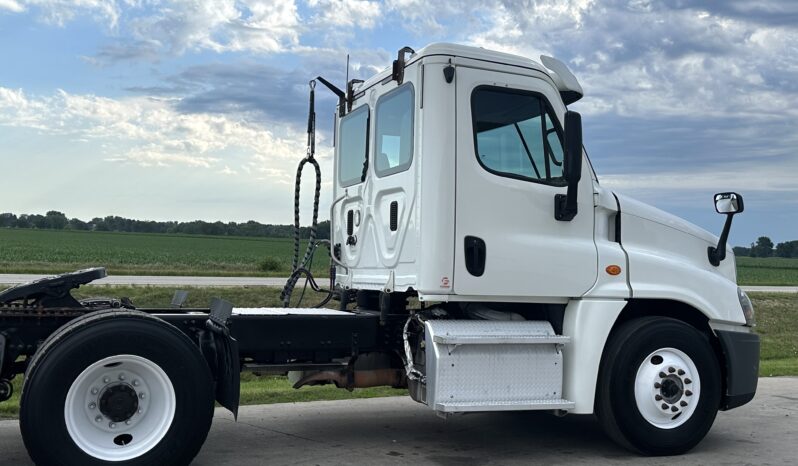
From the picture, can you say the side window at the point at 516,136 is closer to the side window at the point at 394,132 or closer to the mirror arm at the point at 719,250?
the side window at the point at 394,132

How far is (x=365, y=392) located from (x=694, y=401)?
4.03 metres

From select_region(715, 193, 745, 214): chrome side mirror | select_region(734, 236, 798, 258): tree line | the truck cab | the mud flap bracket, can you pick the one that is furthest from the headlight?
select_region(734, 236, 798, 258): tree line

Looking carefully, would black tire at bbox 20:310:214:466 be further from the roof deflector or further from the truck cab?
the roof deflector

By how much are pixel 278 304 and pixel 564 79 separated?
426 inches

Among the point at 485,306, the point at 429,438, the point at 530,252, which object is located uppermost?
the point at 530,252

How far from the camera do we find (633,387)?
20.7 ft

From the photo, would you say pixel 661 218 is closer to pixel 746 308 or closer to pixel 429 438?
pixel 746 308

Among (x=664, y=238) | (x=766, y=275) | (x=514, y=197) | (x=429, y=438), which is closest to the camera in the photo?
(x=514, y=197)

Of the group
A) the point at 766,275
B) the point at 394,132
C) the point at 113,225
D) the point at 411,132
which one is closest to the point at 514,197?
the point at 411,132

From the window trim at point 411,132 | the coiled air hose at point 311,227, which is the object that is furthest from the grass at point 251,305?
the window trim at point 411,132

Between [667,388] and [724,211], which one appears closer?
[667,388]

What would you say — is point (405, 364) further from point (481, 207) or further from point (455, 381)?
point (481, 207)

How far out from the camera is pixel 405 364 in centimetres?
638

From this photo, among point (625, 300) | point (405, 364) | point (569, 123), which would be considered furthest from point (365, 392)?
point (569, 123)
